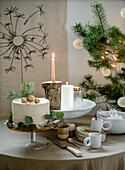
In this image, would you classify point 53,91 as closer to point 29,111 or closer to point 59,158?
point 29,111

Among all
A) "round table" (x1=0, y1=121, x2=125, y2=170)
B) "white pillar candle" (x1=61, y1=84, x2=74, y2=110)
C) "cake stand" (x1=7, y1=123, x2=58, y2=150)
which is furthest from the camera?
"white pillar candle" (x1=61, y1=84, x2=74, y2=110)

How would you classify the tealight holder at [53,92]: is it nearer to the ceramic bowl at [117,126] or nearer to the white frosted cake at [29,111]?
the white frosted cake at [29,111]

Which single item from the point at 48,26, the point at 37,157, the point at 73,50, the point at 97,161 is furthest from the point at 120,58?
the point at 48,26

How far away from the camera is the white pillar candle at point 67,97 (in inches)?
48.8

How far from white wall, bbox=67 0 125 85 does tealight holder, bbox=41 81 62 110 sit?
2.89ft

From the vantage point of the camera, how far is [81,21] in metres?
2.01

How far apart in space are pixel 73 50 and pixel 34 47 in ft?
1.36

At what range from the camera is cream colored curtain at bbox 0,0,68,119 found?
79.0 inches

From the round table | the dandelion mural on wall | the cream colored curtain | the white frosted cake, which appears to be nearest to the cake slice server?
the round table

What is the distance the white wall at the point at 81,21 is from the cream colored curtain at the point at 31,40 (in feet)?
0.18

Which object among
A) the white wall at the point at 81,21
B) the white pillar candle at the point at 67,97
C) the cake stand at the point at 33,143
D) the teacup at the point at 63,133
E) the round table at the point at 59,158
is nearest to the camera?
the round table at the point at 59,158

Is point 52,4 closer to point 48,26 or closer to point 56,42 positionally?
point 48,26

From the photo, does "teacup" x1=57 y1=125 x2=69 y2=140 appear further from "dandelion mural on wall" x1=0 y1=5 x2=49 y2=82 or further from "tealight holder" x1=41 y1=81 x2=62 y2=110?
"dandelion mural on wall" x1=0 y1=5 x2=49 y2=82

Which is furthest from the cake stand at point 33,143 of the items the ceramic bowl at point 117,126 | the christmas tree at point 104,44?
the christmas tree at point 104,44
